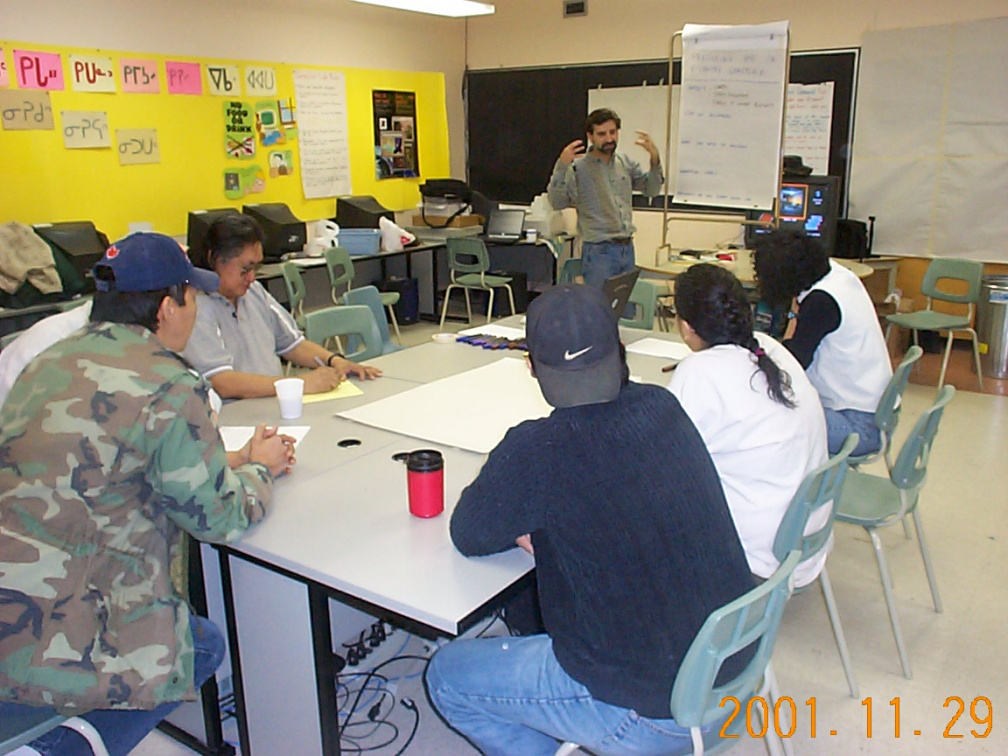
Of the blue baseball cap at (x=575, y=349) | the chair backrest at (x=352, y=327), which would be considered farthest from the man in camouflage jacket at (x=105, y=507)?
the chair backrest at (x=352, y=327)

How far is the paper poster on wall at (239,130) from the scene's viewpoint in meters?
5.46

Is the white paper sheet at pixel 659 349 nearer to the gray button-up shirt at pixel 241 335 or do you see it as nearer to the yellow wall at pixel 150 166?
the gray button-up shirt at pixel 241 335

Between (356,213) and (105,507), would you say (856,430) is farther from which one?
(356,213)

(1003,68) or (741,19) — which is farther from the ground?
(741,19)

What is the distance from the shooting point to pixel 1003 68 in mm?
5207

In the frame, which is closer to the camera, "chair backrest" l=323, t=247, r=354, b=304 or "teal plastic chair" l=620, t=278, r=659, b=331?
"teal plastic chair" l=620, t=278, r=659, b=331

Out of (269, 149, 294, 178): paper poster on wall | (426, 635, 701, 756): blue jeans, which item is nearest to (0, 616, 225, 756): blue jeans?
(426, 635, 701, 756): blue jeans

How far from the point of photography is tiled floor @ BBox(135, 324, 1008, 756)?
6.61 feet

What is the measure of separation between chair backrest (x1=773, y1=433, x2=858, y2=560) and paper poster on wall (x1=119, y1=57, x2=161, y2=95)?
4.72m

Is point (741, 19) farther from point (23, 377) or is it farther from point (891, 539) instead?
point (23, 377)

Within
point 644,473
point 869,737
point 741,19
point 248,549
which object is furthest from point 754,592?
point 741,19

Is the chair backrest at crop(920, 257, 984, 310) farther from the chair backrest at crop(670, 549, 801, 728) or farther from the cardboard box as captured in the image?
the chair backrest at crop(670, 549, 801, 728)

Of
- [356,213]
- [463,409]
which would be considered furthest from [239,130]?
[463,409]

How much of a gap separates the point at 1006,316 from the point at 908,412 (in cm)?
114
